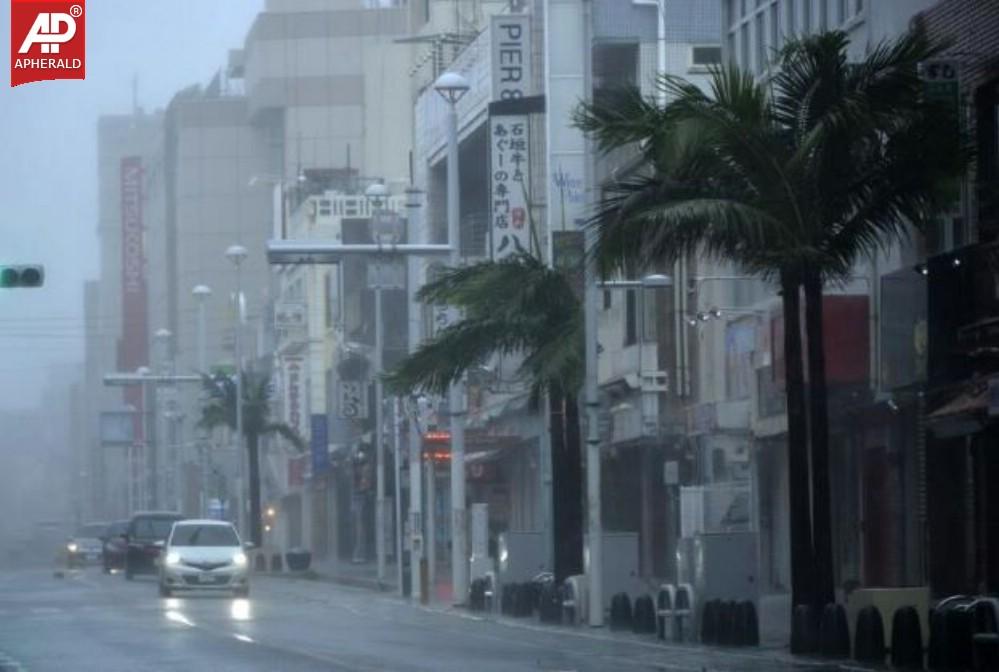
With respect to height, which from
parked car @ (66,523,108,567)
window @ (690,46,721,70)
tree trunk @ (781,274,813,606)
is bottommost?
parked car @ (66,523,108,567)

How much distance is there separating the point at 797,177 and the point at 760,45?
16268mm

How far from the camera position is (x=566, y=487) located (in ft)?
135

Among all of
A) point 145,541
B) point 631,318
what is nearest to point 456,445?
point 631,318

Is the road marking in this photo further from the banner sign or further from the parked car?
the banner sign

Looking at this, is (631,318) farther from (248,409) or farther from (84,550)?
(84,550)

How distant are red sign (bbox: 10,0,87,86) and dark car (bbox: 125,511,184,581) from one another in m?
34.7

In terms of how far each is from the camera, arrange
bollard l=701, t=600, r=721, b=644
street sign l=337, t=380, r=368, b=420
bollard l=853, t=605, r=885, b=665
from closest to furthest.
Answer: bollard l=853, t=605, r=885, b=665
bollard l=701, t=600, r=721, b=644
street sign l=337, t=380, r=368, b=420

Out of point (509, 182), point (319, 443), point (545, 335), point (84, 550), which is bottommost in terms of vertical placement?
point (84, 550)

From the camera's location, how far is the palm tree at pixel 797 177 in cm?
2867

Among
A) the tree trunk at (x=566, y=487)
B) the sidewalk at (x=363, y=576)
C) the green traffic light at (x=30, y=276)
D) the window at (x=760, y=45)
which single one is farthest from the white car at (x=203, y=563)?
the green traffic light at (x=30, y=276)

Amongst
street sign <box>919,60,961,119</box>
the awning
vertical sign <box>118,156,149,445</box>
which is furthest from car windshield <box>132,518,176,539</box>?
vertical sign <box>118,156,149,445</box>

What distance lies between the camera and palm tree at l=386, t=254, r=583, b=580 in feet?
132

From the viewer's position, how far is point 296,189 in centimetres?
11288

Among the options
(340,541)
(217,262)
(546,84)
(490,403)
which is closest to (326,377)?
(340,541)
